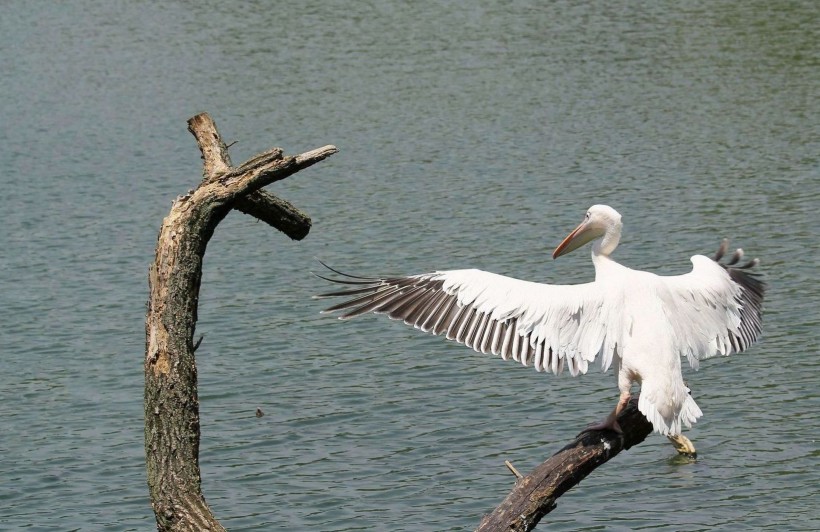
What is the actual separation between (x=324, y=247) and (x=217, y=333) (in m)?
2.72

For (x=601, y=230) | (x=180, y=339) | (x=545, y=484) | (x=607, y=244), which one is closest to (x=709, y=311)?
(x=607, y=244)

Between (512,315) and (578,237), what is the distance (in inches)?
38.0

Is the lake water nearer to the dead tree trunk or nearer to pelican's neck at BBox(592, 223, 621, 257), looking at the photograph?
pelican's neck at BBox(592, 223, 621, 257)

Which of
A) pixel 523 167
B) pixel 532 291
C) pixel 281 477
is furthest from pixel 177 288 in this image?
pixel 523 167

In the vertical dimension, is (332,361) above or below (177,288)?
below

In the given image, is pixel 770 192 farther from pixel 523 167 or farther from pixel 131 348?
pixel 131 348

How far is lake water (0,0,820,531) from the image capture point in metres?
9.85

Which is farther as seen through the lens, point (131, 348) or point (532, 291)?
point (131, 348)

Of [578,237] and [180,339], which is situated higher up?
[578,237]

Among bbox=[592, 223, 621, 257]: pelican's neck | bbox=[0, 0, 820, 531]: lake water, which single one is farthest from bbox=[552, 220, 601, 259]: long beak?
bbox=[0, 0, 820, 531]: lake water

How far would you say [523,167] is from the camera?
61.2 ft

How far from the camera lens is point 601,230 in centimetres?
745

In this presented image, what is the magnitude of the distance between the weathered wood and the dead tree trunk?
120 centimetres

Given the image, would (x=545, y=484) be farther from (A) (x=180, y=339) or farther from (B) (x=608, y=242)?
(B) (x=608, y=242)
